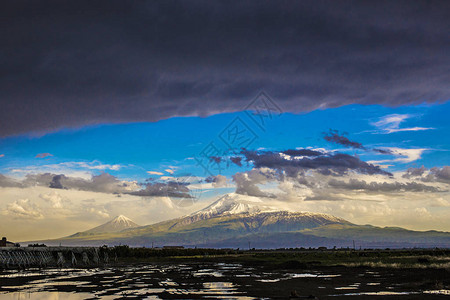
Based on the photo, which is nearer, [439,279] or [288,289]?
[288,289]

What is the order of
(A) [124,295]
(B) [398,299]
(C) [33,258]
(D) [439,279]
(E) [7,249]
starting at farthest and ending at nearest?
(C) [33,258], (E) [7,249], (D) [439,279], (A) [124,295], (B) [398,299]

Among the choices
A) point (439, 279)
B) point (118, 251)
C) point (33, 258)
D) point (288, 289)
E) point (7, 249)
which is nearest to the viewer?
point (288, 289)

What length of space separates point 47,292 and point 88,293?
4.72m

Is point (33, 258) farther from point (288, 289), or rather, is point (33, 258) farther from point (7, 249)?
point (288, 289)

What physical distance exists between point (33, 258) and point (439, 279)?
87.2 meters

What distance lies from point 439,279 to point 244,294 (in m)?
21.3

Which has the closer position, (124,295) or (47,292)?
(124,295)

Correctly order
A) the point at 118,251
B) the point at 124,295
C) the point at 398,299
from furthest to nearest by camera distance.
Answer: the point at 118,251, the point at 124,295, the point at 398,299

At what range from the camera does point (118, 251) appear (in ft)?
448

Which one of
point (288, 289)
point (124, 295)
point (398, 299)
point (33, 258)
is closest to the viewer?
point (398, 299)

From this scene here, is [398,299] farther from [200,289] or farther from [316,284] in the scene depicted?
[200,289]

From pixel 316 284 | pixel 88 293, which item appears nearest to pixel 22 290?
pixel 88 293

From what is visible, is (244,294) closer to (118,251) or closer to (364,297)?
(364,297)

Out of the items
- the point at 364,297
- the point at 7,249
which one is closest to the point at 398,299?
the point at 364,297
